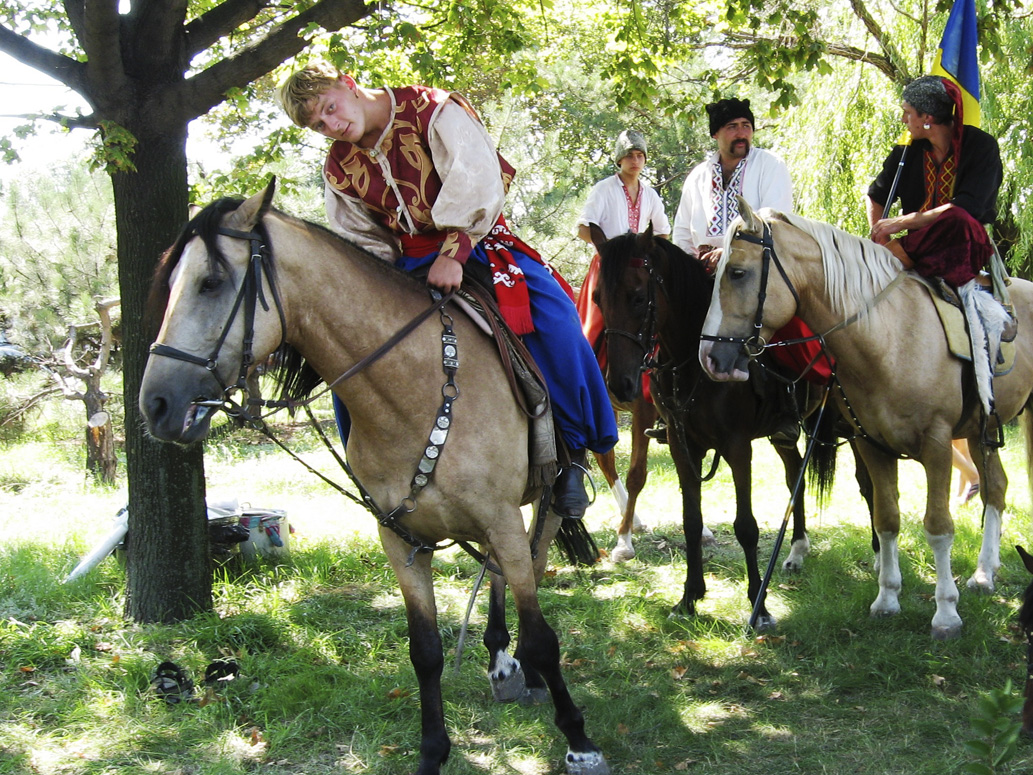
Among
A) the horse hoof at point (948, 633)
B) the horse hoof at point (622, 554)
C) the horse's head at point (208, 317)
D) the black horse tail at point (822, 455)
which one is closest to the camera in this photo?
the horse's head at point (208, 317)

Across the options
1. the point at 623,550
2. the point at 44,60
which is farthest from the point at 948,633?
the point at 44,60

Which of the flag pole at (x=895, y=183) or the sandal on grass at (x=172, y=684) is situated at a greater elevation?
the flag pole at (x=895, y=183)

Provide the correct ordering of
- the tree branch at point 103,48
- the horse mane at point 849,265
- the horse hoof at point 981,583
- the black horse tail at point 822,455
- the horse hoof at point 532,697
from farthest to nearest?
the black horse tail at point 822,455
the horse hoof at point 981,583
the tree branch at point 103,48
the horse mane at point 849,265
the horse hoof at point 532,697

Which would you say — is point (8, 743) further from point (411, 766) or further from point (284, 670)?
point (411, 766)

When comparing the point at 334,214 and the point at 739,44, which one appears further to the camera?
the point at 739,44

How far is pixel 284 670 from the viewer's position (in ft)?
14.3

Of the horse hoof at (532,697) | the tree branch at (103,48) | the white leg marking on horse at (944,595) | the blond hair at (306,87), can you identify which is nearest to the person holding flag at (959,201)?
the white leg marking on horse at (944,595)

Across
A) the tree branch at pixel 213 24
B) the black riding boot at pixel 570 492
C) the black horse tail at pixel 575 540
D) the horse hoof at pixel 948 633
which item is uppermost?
the tree branch at pixel 213 24

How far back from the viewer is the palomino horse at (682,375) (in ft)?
15.4

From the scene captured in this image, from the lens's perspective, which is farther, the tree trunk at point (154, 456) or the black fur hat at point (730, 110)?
the black fur hat at point (730, 110)

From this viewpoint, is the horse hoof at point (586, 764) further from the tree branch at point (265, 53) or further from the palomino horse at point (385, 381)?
the tree branch at point (265, 53)

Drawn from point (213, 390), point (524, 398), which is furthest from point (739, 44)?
point (213, 390)

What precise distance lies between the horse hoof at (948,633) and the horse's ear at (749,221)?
2.18 m

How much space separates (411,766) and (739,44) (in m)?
11.1
